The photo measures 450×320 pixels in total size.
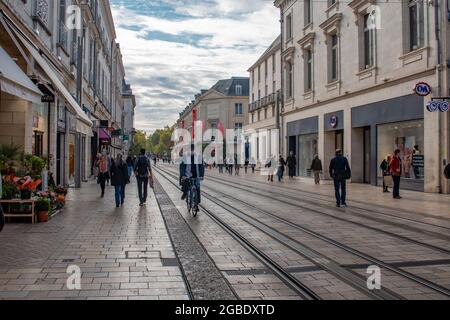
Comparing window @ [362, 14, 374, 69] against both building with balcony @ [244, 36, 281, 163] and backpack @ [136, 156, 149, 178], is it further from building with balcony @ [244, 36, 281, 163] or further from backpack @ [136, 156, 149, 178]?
building with balcony @ [244, 36, 281, 163]

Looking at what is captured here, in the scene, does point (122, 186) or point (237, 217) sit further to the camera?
point (122, 186)

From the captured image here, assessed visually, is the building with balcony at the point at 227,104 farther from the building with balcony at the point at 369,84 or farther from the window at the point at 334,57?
the window at the point at 334,57

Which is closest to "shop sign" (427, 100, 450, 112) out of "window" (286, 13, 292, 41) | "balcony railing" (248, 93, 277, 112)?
"window" (286, 13, 292, 41)

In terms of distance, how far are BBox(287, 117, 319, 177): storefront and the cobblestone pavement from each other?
72.6 ft

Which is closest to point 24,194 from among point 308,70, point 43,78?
point 43,78

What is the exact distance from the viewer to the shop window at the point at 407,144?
20.1 metres

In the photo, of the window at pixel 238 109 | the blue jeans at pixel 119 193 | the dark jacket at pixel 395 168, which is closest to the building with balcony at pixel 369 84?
the dark jacket at pixel 395 168

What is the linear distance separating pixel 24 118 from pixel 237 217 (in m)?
7.29

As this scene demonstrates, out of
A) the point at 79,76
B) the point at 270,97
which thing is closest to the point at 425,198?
the point at 79,76

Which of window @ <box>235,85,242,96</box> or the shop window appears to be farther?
window @ <box>235,85,242,96</box>

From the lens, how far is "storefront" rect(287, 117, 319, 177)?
Answer: 1266 inches
